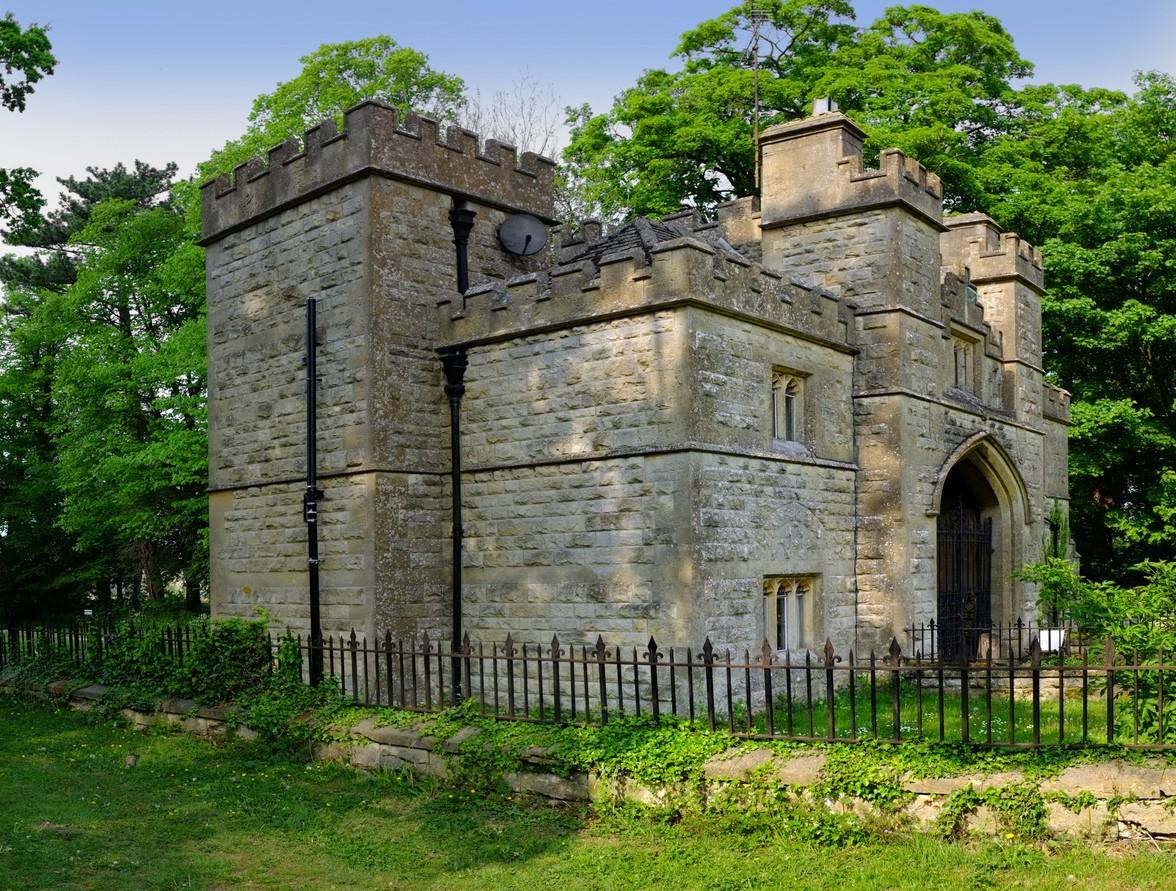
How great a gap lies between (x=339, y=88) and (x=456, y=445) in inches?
556

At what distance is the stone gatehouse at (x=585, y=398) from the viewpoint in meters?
11.9

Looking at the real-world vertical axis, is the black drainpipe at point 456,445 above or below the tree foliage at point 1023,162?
below

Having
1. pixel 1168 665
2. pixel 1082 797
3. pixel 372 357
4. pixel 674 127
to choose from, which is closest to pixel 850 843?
pixel 1082 797

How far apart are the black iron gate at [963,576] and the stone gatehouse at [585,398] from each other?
0.14 m

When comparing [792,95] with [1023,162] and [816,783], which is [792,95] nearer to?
[1023,162]

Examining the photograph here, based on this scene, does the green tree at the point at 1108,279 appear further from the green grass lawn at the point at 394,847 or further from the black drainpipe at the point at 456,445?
the green grass lawn at the point at 394,847

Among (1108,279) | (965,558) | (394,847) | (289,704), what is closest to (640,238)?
(965,558)

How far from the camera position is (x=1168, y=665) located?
776cm

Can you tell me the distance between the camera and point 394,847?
332 inches

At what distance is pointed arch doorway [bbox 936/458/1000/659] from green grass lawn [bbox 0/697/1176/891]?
7.78m

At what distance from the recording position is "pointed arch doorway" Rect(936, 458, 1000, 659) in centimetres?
1583

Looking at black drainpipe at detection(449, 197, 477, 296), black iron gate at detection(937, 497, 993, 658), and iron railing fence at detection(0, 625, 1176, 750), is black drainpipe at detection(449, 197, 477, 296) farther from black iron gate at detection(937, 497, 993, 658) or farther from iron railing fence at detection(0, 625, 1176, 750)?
black iron gate at detection(937, 497, 993, 658)

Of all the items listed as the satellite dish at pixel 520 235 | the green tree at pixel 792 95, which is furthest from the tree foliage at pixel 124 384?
the satellite dish at pixel 520 235

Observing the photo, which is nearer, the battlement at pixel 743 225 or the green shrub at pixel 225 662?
the green shrub at pixel 225 662
